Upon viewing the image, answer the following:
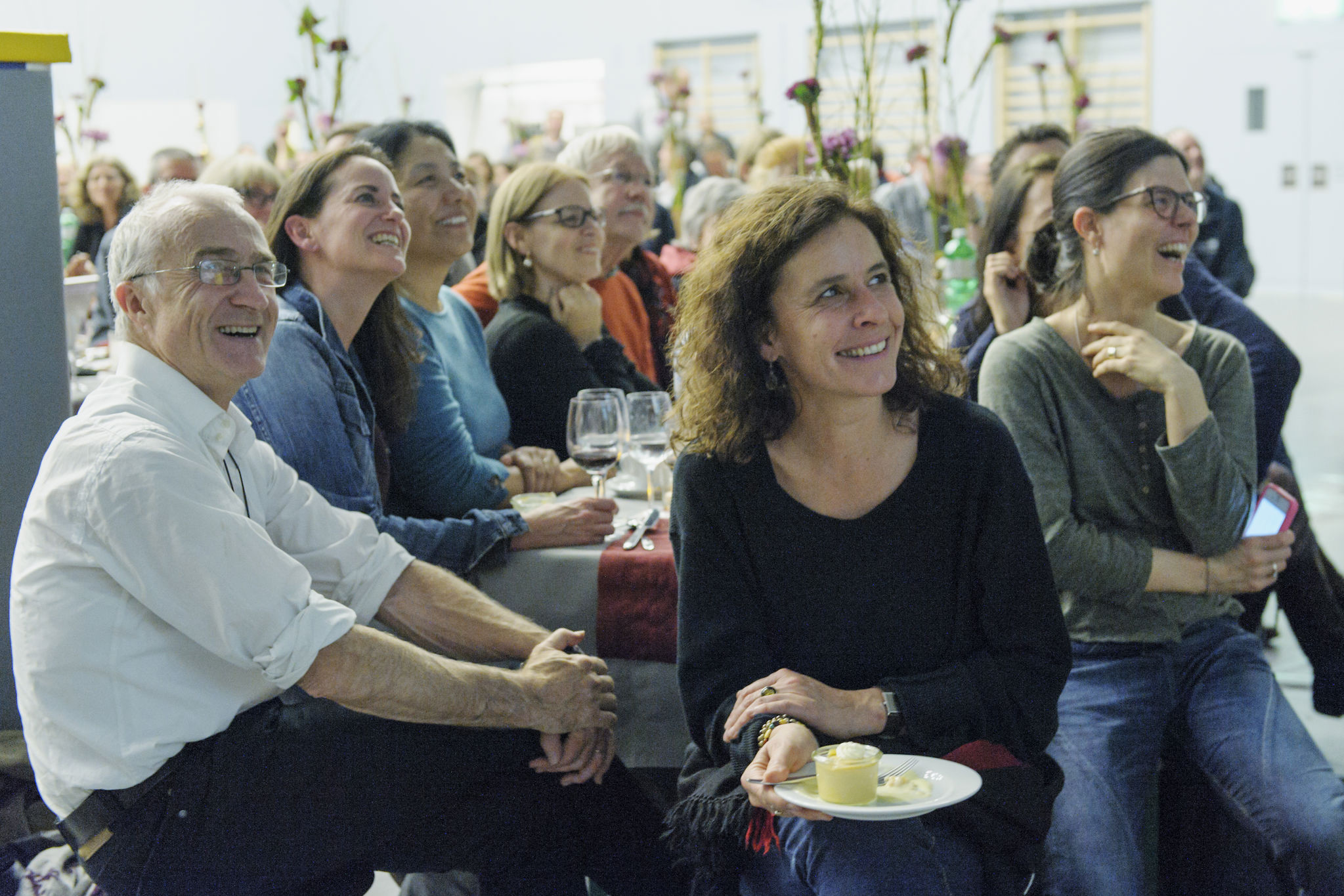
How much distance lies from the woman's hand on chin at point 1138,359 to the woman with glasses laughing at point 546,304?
1251 mm

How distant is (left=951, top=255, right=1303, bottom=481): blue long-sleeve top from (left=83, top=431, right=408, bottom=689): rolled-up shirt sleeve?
5.35 feet

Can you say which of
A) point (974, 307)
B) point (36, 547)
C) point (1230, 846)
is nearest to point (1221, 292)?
point (974, 307)

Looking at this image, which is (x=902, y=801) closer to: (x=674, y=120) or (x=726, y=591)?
(x=726, y=591)

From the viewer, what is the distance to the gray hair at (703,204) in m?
4.51

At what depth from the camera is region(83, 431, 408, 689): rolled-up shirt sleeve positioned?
4.62 ft

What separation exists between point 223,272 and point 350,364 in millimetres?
512

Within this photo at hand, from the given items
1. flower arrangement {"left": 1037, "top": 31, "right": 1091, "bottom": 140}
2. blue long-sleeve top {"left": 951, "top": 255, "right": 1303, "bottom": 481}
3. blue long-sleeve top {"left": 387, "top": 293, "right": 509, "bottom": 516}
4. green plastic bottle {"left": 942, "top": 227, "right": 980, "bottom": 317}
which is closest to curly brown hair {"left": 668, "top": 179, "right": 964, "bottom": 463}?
blue long-sleeve top {"left": 387, "top": 293, "right": 509, "bottom": 516}

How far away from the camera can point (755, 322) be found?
1.68m

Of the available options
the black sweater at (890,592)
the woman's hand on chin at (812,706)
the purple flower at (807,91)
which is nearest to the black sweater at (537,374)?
the purple flower at (807,91)

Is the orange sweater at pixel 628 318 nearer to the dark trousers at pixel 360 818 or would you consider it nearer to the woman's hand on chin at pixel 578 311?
the woman's hand on chin at pixel 578 311

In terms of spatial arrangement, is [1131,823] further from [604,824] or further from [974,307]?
[974,307]

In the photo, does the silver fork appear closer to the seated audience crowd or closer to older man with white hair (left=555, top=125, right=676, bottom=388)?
the seated audience crowd

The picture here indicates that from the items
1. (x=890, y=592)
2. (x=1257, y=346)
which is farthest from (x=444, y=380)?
(x=1257, y=346)

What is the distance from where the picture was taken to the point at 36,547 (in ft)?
4.78
